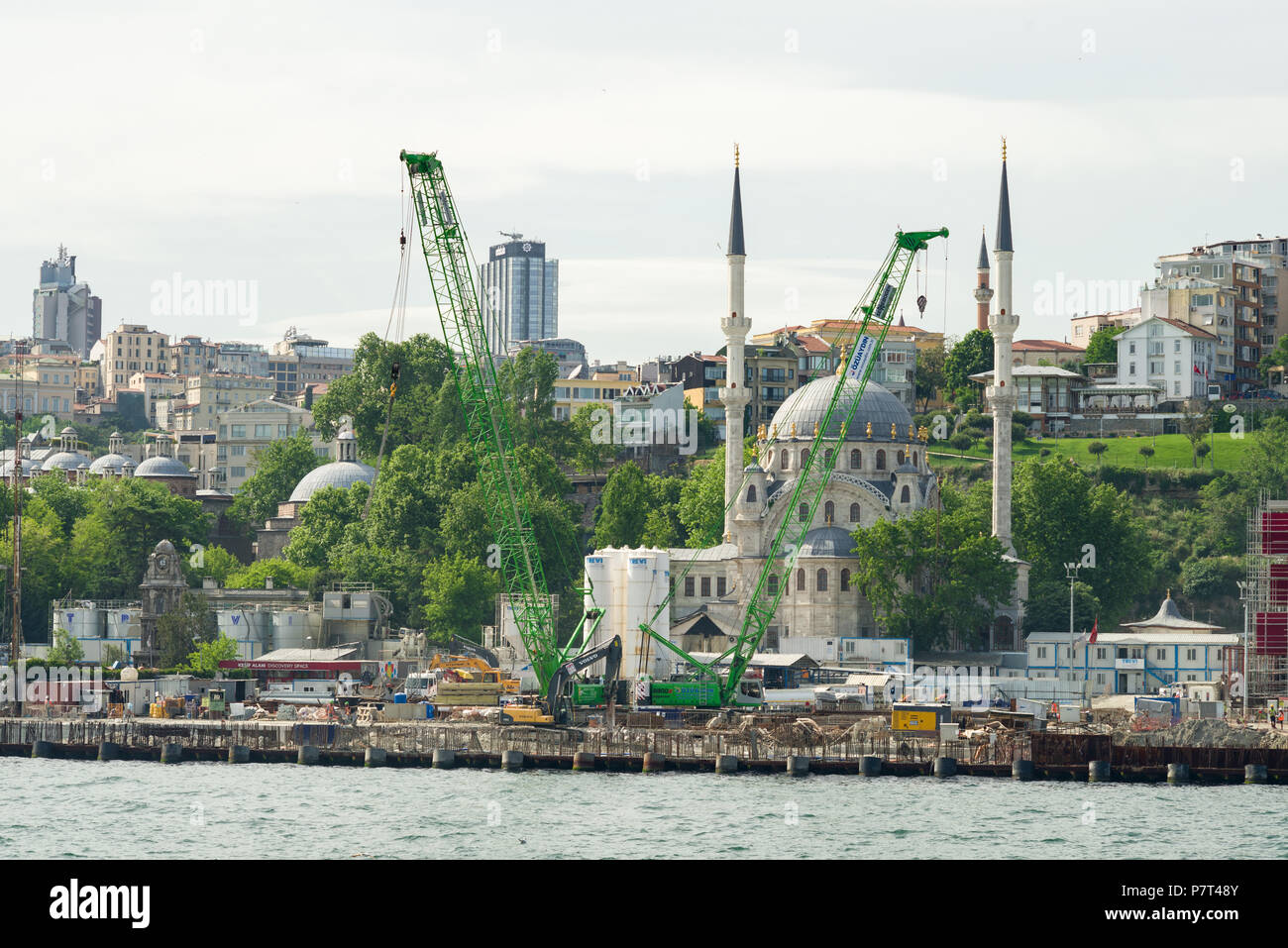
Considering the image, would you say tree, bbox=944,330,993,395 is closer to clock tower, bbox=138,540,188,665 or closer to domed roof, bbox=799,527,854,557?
domed roof, bbox=799,527,854,557

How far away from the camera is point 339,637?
94.3 meters

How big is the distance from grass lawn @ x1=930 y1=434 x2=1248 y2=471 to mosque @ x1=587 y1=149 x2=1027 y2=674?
24.6 meters

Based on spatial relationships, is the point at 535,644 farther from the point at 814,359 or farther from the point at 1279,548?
the point at 814,359

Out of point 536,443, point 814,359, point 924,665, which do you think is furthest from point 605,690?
point 814,359

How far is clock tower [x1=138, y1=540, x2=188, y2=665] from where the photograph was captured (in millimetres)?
89500

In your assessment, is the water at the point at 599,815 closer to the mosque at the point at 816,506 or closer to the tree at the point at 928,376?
the mosque at the point at 816,506

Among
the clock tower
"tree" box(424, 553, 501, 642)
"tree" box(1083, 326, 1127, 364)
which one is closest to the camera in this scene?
the clock tower

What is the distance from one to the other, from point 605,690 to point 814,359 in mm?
69188

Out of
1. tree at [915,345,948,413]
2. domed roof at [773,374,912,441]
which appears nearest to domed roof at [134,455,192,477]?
tree at [915,345,948,413]

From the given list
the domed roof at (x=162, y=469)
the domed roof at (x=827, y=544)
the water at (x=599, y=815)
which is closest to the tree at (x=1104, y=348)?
the domed roof at (x=827, y=544)

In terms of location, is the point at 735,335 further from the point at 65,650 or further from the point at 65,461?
the point at 65,461

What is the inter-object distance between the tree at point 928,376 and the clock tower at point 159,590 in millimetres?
62008
